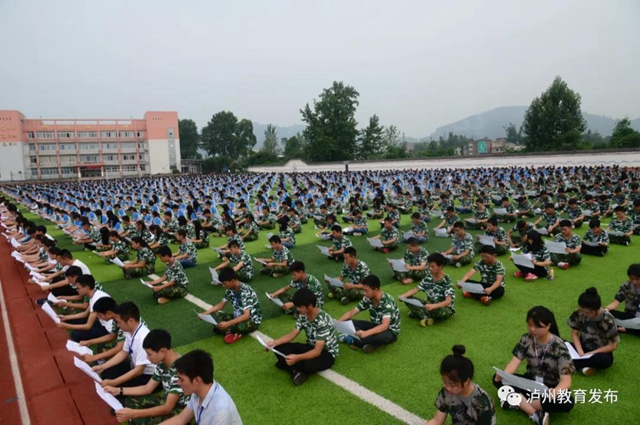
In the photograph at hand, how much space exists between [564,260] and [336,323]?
5.83 metres

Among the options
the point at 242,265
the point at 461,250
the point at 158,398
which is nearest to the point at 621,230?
the point at 461,250

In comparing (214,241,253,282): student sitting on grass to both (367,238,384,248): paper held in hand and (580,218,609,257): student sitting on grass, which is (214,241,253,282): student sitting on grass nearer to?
(367,238,384,248): paper held in hand

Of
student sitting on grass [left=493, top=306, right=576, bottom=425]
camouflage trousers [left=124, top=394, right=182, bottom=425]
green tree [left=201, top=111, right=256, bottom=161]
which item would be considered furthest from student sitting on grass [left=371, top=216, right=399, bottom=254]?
green tree [left=201, top=111, right=256, bottom=161]

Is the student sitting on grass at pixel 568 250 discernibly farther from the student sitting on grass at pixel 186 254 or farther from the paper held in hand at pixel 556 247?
the student sitting on grass at pixel 186 254

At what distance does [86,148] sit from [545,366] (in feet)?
239

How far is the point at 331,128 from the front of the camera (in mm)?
58219

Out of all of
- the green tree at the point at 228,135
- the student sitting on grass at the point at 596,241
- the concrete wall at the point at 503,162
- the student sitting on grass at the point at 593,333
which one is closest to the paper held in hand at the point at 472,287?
the student sitting on grass at the point at 593,333

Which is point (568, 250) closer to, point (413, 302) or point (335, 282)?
point (413, 302)

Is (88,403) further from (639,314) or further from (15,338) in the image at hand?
(639,314)

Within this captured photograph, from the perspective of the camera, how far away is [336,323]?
4.72 meters

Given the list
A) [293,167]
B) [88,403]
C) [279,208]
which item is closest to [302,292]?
[88,403]

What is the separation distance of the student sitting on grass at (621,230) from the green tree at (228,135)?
237 feet

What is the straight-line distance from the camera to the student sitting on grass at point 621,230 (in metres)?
9.68

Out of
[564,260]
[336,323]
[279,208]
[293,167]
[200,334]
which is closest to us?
[336,323]
